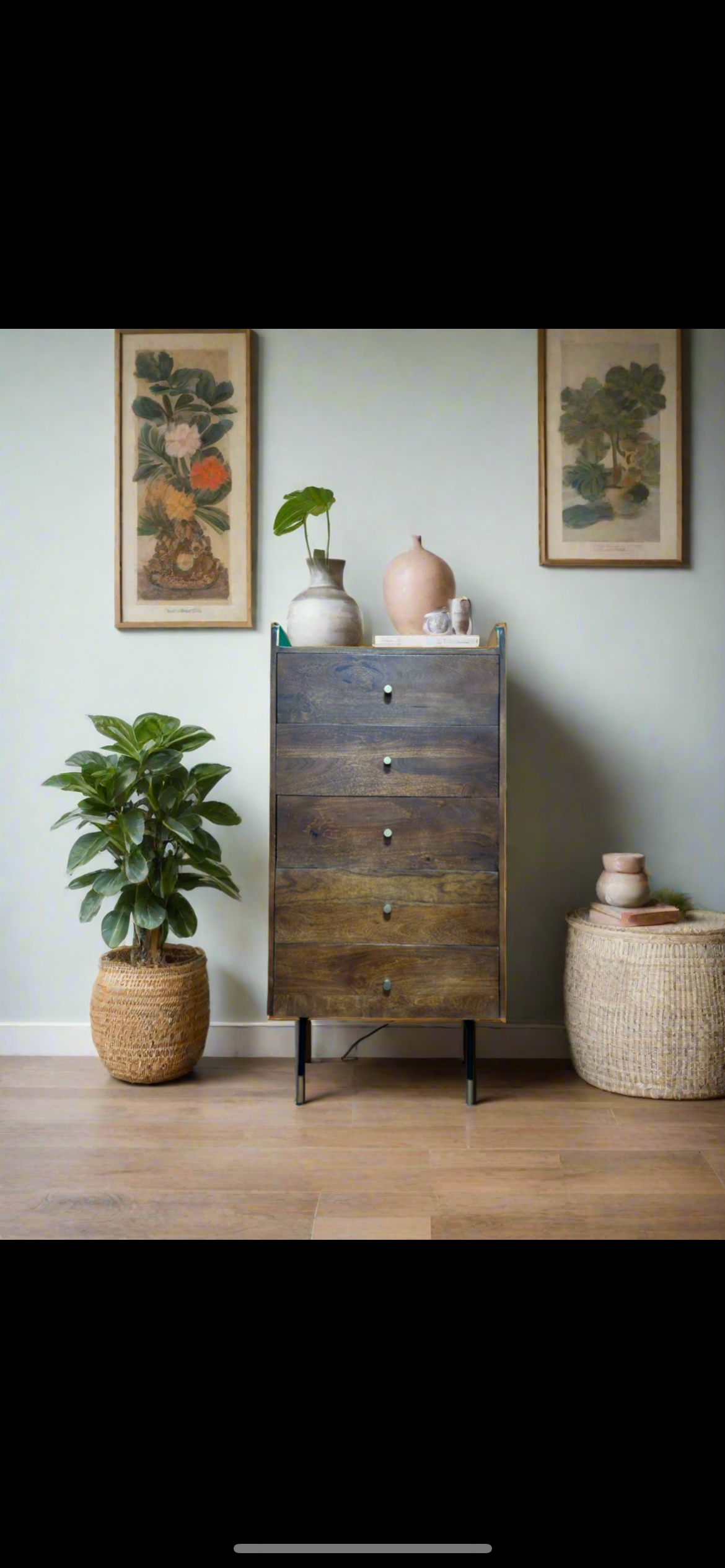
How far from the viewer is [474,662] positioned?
2.25m

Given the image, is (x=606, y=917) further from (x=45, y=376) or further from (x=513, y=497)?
(x=45, y=376)

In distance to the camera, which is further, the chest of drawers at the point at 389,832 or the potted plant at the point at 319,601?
the potted plant at the point at 319,601

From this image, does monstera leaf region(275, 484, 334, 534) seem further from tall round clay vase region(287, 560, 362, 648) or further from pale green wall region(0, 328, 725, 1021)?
pale green wall region(0, 328, 725, 1021)

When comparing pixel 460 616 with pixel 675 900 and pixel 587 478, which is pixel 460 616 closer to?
pixel 587 478

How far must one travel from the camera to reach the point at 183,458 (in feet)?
8.84

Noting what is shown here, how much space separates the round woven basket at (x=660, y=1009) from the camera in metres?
2.30

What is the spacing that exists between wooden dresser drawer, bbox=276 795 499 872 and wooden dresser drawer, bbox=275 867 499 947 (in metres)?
0.03

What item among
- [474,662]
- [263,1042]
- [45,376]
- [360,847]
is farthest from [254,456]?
[263,1042]

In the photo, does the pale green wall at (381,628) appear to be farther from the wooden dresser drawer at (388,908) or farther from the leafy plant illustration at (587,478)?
the wooden dresser drawer at (388,908)

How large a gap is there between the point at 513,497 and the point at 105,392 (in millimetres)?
1146

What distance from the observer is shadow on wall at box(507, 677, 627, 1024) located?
8.89 feet

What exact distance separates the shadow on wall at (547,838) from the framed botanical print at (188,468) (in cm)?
85

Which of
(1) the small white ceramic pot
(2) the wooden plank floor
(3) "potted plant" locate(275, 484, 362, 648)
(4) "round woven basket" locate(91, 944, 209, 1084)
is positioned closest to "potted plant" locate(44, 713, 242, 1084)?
(4) "round woven basket" locate(91, 944, 209, 1084)

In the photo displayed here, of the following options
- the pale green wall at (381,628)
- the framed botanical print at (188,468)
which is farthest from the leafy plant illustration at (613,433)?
the framed botanical print at (188,468)
